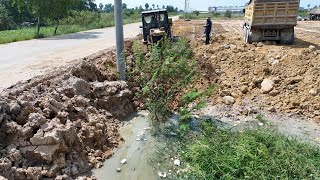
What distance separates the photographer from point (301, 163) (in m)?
4.71

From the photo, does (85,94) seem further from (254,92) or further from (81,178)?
(254,92)

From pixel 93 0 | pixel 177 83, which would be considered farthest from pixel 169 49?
pixel 93 0

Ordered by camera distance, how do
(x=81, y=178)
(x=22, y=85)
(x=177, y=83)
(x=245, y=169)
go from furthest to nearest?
1. (x=177, y=83)
2. (x=22, y=85)
3. (x=81, y=178)
4. (x=245, y=169)

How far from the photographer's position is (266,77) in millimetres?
9477

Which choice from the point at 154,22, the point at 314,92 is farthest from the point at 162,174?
the point at 154,22

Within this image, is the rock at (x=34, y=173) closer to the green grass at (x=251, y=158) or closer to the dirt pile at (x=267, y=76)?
the green grass at (x=251, y=158)

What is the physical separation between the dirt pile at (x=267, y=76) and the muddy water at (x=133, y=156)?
9.72ft

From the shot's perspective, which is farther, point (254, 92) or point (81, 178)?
point (254, 92)

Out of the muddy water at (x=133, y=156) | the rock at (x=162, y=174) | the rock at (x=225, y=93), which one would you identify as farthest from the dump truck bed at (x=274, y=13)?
the rock at (x=162, y=174)

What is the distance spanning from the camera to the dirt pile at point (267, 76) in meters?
8.30

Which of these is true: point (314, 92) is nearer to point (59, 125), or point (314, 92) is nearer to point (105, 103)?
point (105, 103)

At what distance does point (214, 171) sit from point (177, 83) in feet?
10.2

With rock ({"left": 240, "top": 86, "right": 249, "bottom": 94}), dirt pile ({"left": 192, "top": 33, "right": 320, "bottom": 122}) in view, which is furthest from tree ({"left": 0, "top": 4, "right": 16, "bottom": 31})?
rock ({"left": 240, "top": 86, "right": 249, "bottom": 94})

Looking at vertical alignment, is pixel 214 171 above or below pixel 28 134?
below
